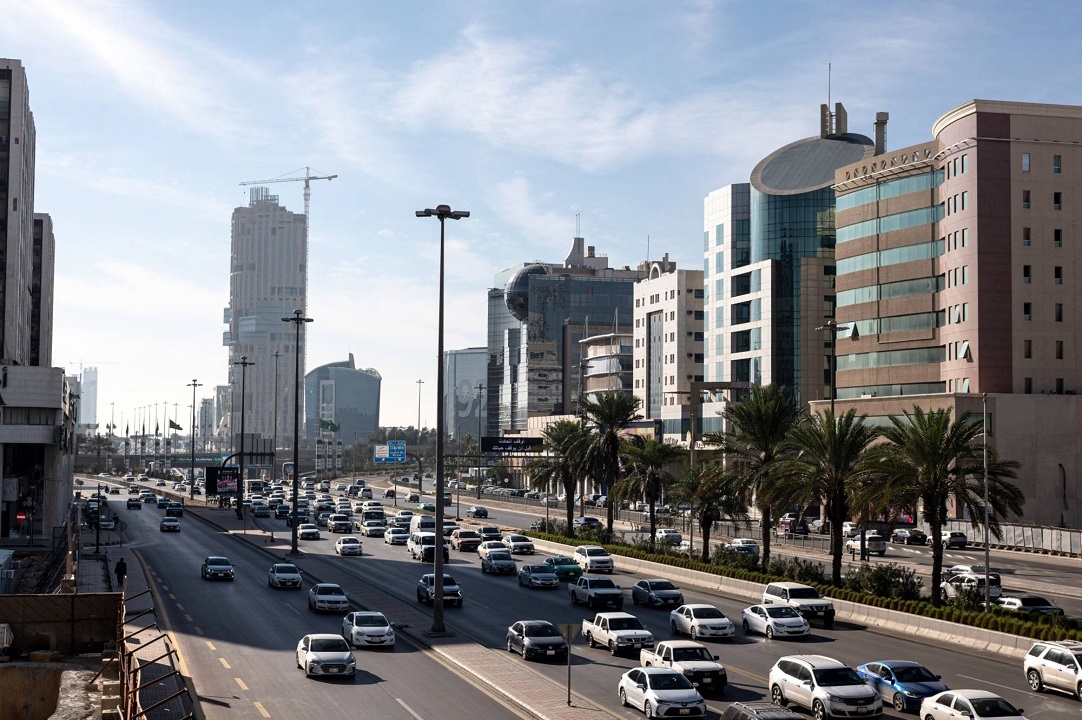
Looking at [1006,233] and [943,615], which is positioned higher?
[1006,233]

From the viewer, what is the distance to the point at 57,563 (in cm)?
6906

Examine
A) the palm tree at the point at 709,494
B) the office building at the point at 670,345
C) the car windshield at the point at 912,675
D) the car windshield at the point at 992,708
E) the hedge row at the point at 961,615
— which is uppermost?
the office building at the point at 670,345

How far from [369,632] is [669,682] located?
41.5ft

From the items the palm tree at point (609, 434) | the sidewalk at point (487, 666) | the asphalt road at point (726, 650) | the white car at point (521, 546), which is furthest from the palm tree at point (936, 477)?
the white car at point (521, 546)

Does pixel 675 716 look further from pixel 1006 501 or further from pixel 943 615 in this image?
pixel 1006 501

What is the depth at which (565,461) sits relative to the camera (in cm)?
7831

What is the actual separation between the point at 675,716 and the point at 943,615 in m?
17.9

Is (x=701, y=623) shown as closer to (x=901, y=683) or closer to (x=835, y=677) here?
(x=901, y=683)

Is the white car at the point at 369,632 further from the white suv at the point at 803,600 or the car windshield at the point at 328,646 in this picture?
the white suv at the point at 803,600

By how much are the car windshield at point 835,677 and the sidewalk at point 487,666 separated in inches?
199

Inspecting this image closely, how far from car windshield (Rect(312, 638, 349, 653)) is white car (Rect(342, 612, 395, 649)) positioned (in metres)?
3.97

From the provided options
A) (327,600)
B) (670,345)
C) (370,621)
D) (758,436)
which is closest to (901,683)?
(370,621)

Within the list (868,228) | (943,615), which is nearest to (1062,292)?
(868,228)

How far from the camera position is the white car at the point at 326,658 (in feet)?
102
